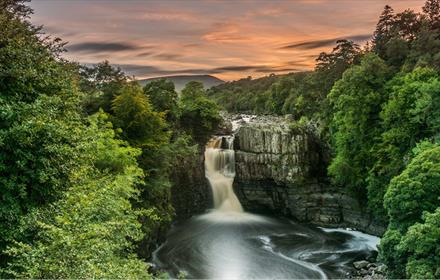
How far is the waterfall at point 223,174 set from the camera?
125ft

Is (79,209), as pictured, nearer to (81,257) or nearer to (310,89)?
(81,257)

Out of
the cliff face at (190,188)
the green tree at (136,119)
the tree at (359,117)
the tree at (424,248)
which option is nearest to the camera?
the tree at (424,248)

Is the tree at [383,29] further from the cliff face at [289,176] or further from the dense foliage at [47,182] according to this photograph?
the dense foliage at [47,182]

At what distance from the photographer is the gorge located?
26.2 m

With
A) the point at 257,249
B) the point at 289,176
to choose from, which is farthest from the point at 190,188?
the point at 257,249

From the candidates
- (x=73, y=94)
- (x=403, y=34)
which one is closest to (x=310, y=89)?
(x=403, y=34)

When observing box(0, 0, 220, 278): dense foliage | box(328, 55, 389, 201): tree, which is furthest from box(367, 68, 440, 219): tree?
box(0, 0, 220, 278): dense foliage

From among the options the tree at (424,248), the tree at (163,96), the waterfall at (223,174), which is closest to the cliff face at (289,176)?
the waterfall at (223,174)

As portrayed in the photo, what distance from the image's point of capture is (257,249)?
29266 mm

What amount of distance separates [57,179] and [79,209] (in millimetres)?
1253

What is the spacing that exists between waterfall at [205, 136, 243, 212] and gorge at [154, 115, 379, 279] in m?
0.09

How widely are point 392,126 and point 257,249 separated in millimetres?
13021

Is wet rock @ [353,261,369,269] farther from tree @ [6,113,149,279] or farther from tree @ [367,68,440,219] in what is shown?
tree @ [6,113,149,279]

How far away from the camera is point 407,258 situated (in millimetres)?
19078
